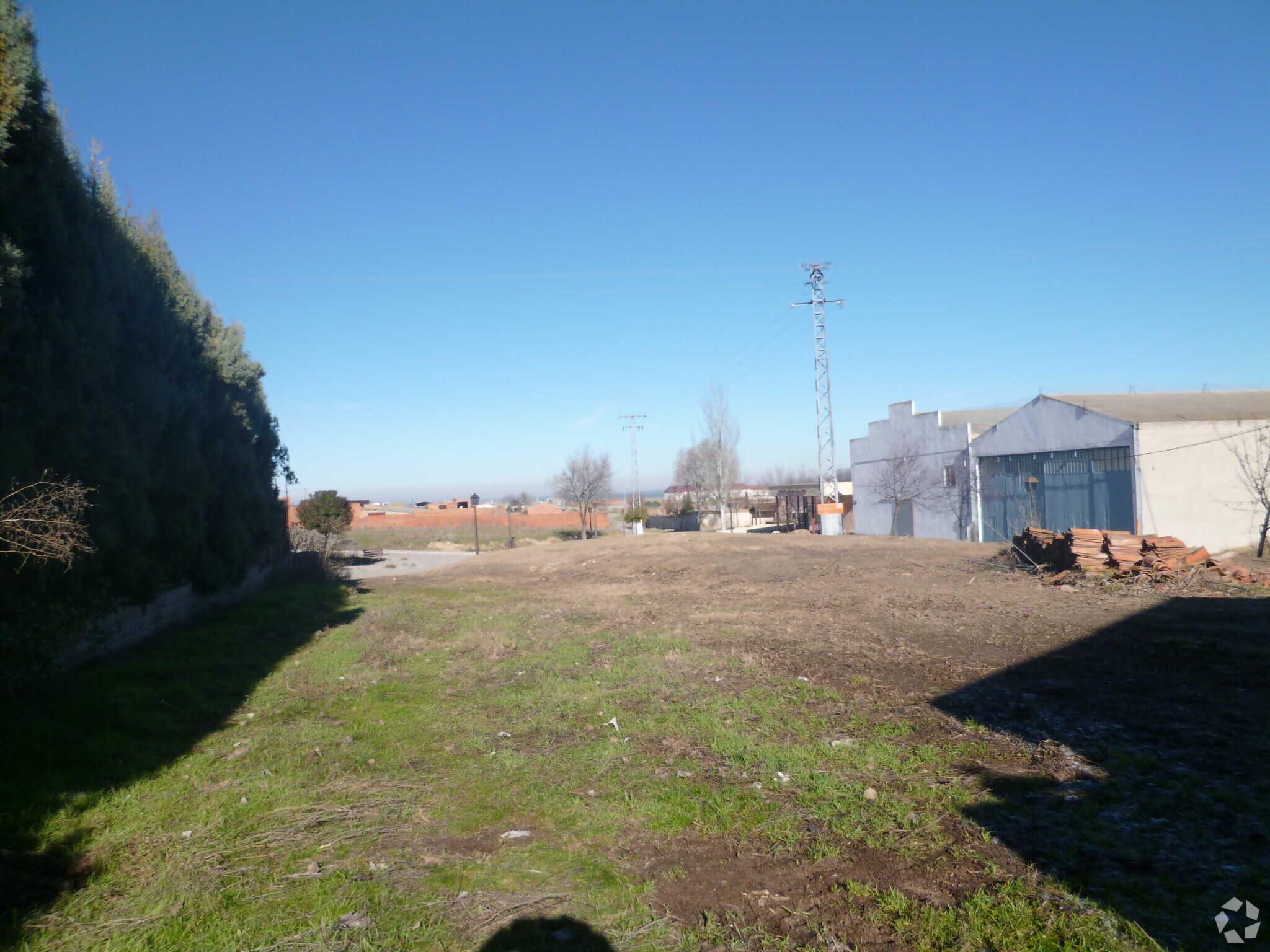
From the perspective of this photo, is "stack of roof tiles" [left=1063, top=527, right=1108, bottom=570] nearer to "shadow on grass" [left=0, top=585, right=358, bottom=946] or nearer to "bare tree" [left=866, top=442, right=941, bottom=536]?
"shadow on grass" [left=0, top=585, right=358, bottom=946]

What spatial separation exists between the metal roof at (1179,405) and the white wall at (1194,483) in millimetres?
483

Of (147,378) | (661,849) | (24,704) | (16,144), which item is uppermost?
(16,144)

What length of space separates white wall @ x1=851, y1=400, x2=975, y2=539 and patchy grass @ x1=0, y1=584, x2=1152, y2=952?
26609 mm

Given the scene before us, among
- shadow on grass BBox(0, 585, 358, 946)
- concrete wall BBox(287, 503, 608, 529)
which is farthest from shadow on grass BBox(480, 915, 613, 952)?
concrete wall BBox(287, 503, 608, 529)

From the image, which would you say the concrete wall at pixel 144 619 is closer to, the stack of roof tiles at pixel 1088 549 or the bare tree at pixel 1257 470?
the stack of roof tiles at pixel 1088 549

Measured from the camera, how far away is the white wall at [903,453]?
32438mm

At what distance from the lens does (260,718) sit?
7.63 m

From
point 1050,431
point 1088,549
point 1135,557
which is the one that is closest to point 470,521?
point 1050,431

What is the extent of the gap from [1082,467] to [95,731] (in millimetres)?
26175

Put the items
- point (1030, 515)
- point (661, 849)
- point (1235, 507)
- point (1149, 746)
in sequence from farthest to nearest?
point (1030, 515) < point (1235, 507) < point (1149, 746) < point (661, 849)

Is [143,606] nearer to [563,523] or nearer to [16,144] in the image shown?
[16,144]

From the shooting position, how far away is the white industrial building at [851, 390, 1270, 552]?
2172 centimetres

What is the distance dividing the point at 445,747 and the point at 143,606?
710cm

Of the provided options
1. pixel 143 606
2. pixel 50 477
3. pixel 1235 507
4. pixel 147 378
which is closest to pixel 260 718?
pixel 50 477
